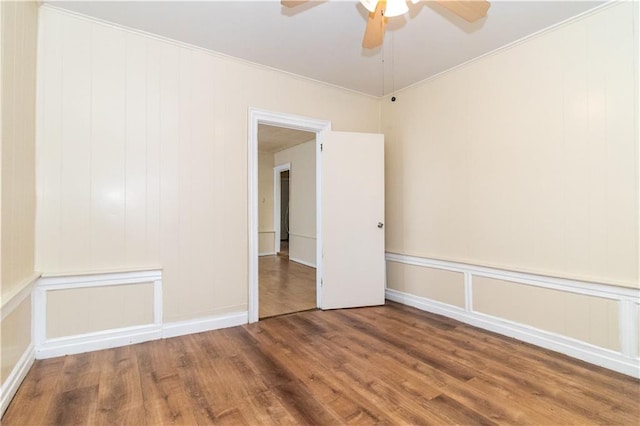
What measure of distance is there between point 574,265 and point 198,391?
2881 millimetres

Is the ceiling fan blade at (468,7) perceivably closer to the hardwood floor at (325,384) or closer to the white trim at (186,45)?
the white trim at (186,45)

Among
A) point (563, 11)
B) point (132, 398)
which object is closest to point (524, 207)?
point (563, 11)

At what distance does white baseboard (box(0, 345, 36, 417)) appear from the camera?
1696 millimetres

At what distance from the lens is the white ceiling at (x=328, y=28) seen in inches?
89.6

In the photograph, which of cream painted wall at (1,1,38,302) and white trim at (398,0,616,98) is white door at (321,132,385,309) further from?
cream painted wall at (1,1,38,302)

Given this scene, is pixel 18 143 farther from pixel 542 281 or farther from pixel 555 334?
pixel 555 334

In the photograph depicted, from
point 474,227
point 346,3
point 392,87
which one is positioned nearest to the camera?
point 346,3

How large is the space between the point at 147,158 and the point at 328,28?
189 cm

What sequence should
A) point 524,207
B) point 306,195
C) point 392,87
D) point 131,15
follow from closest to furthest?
point 131,15 < point 524,207 < point 392,87 < point 306,195

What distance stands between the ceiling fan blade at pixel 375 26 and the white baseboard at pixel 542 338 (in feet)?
8.61

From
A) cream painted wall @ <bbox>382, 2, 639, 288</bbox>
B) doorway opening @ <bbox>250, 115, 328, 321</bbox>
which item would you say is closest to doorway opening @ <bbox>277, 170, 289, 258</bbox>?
doorway opening @ <bbox>250, 115, 328, 321</bbox>

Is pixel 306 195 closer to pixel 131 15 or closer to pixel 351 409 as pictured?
pixel 131 15

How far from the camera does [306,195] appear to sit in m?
6.44

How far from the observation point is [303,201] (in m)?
6.57
